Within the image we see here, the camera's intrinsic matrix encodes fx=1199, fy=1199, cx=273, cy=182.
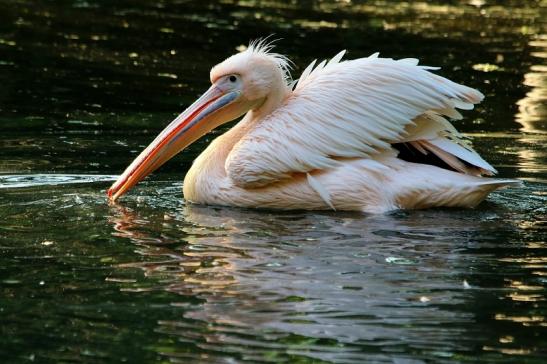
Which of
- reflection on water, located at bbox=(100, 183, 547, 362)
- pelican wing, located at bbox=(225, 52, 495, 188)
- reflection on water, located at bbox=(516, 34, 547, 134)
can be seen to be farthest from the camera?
reflection on water, located at bbox=(516, 34, 547, 134)

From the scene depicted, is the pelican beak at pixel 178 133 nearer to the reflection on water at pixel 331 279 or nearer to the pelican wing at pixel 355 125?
the reflection on water at pixel 331 279

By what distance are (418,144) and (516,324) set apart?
2372mm

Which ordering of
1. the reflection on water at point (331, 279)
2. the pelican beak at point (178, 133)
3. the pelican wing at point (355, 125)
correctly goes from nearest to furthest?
the reflection on water at point (331, 279) → the pelican wing at point (355, 125) → the pelican beak at point (178, 133)

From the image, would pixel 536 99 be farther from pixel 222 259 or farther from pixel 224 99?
pixel 222 259

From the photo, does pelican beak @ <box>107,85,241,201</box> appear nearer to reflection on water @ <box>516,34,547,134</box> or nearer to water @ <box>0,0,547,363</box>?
water @ <box>0,0,547,363</box>

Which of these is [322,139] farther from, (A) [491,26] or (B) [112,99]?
(A) [491,26]

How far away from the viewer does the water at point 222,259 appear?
4.34 m

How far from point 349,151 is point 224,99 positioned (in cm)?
87

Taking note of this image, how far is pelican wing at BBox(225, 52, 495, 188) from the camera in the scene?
658cm

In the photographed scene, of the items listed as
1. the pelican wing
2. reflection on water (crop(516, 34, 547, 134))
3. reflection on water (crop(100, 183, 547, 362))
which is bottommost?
reflection on water (crop(516, 34, 547, 134))

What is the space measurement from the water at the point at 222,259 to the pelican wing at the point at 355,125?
0.30 meters

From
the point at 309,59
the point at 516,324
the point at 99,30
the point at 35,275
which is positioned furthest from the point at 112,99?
the point at 516,324

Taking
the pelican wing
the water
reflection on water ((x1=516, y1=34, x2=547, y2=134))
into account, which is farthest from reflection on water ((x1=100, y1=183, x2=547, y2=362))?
reflection on water ((x1=516, y1=34, x2=547, y2=134))

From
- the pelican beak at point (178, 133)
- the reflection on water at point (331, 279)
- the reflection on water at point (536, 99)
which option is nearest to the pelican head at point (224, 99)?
the pelican beak at point (178, 133)
